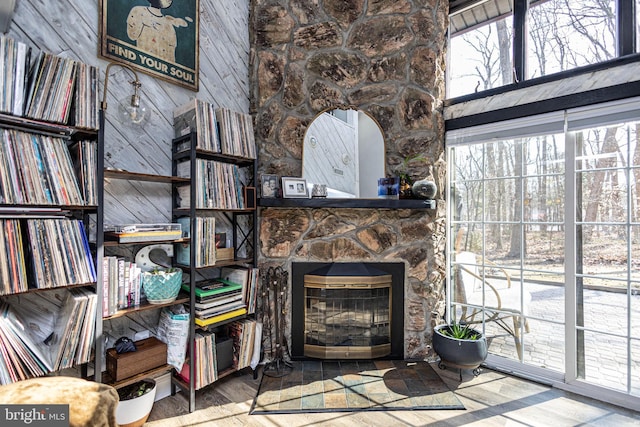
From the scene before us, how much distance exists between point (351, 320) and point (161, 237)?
5.33 ft

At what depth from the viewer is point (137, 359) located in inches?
72.5

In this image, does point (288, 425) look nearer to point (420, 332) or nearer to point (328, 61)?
point (420, 332)

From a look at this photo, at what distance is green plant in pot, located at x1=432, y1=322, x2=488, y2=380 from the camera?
7.42 ft

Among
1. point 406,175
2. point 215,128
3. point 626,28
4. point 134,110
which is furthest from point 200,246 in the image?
point 626,28

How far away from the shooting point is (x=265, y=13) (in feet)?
8.86

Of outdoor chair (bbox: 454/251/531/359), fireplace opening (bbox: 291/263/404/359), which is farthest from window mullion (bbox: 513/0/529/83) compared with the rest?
fireplace opening (bbox: 291/263/404/359)

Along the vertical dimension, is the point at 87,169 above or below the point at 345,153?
below

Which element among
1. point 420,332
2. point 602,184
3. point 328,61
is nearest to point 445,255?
point 420,332

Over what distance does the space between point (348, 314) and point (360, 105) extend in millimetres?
1808

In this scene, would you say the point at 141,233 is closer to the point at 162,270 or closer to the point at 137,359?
the point at 162,270

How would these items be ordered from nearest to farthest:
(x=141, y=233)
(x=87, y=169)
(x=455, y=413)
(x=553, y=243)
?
(x=87, y=169)
(x=141, y=233)
(x=455, y=413)
(x=553, y=243)

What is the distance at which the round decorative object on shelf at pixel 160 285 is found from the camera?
72.9 inches

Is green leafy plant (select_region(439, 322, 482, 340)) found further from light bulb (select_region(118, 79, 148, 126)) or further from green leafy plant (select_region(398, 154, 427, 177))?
light bulb (select_region(118, 79, 148, 126))

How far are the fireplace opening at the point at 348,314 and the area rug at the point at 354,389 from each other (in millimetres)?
115
